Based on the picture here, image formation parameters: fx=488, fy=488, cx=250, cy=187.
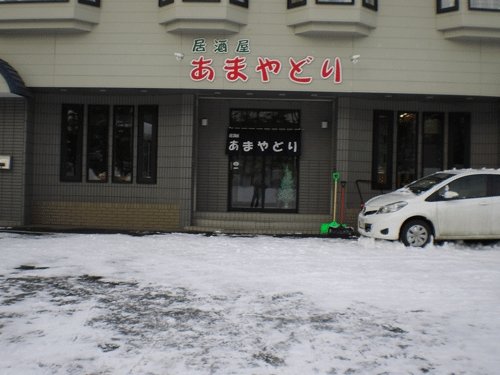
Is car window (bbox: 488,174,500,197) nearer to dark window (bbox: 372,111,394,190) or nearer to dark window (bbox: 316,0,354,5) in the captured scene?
dark window (bbox: 372,111,394,190)

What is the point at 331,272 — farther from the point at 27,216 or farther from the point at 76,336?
the point at 27,216

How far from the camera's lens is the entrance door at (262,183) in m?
15.2

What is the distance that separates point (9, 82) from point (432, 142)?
40.4 ft

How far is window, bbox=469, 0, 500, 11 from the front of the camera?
13234mm

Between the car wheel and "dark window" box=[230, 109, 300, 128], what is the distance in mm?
5873

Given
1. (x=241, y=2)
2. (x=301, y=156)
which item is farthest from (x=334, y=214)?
(x=241, y=2)

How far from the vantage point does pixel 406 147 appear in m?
15.0

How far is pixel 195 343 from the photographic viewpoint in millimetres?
4656

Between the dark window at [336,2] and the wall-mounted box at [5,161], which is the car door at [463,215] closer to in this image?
the dark window at [336,2]

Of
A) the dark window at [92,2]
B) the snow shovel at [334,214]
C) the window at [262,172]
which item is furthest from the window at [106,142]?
the snow shovel at [334,214]

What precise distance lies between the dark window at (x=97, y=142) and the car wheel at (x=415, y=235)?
907 centimetres

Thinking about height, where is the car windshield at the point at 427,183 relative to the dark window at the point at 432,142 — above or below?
below

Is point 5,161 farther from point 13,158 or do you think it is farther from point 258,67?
point 258,67

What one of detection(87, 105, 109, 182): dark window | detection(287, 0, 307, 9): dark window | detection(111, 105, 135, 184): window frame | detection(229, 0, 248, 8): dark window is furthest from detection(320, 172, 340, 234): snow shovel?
detection(87, 105, 109, 182): dark window
